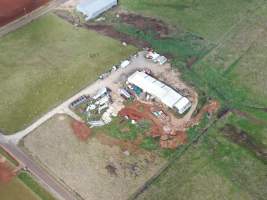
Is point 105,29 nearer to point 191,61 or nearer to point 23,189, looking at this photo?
point 191,61

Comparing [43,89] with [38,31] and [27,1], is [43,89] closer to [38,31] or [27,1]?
[38,31]

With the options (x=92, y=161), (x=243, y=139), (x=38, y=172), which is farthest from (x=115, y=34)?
(x=38, y=172)

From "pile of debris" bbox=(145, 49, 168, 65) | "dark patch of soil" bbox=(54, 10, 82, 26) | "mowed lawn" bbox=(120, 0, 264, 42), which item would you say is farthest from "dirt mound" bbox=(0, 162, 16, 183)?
"mowed lawn" bbox=(120, 0, 264, 42)

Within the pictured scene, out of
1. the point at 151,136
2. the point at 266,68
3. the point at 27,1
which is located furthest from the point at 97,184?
the point at 27,1

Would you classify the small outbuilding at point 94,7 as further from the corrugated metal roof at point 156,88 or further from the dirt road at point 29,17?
the corrugated metal roof at point 156,88

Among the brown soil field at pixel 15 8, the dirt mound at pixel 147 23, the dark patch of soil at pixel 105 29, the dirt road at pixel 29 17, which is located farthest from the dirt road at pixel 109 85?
the brown soil field at pixel 15 8
